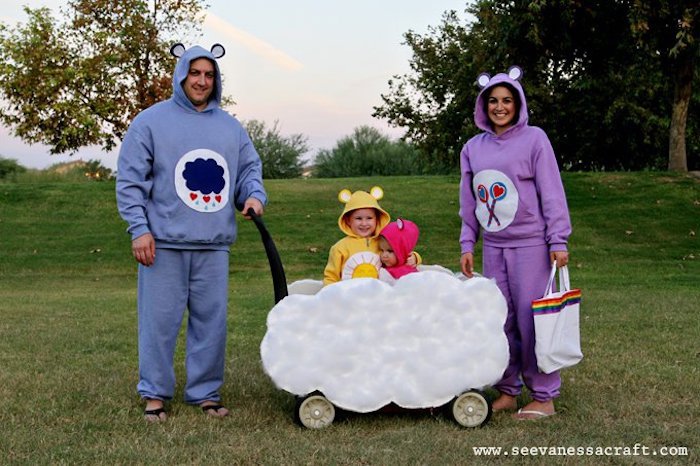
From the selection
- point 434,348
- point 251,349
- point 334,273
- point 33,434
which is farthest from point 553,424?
point 251,349

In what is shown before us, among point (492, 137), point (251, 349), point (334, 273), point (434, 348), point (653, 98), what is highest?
point (653, 98)

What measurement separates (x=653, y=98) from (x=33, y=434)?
28.4 metres

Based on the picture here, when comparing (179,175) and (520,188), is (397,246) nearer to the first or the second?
(520,188)

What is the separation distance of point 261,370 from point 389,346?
189 centimetres

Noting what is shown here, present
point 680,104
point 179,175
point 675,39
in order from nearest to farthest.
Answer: point 179,175, point 675,39, point 680,104

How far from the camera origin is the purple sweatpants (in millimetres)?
4574

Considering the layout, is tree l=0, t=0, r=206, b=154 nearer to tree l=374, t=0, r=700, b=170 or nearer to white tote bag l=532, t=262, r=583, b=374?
tree l=374, t=0, r=700, b=170

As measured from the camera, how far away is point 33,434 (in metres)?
4.12

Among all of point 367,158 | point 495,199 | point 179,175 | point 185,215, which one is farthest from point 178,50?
point 367,158

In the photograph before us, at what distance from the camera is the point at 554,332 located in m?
4.39

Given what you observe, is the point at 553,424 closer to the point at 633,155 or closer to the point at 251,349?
the point at 251,349

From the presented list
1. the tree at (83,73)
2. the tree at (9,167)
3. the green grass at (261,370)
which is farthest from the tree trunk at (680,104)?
the tree at (9,167)

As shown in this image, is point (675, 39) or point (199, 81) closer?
point (199, 81)

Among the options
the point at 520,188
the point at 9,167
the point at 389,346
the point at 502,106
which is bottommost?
the point at 389,346
